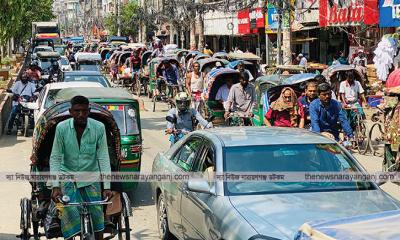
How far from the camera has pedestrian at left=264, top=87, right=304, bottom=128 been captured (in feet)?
38.8

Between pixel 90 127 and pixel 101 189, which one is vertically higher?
pixel 90 127

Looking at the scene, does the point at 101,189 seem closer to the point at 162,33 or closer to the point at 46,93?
the point at 46,93

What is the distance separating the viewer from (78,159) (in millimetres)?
6898

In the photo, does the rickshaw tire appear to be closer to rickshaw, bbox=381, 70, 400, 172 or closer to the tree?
rickshaw, bbox=381, 70, 400, 172

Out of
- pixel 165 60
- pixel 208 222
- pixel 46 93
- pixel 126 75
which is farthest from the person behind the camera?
pixel 126 75

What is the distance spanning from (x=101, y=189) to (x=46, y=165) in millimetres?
1267

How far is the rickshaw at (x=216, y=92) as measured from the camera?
60.2 ft

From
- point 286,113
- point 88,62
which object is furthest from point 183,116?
point 88,62

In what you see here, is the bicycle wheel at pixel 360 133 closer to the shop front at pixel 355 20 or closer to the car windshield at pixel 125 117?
the car windshield at pixel 125 117

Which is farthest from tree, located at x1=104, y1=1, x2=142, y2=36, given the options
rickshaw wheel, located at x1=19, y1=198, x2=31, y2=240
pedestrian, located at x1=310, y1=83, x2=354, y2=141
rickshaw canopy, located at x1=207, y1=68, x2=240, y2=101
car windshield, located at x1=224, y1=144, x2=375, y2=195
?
car windshield, located at x1=224, y1=144, x2=375, y2=195

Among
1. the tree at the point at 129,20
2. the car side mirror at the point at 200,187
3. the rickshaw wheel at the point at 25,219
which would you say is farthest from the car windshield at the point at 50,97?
the tree at the point at 129,20

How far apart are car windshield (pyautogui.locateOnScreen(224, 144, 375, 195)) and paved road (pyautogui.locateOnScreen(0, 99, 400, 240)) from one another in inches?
95.9

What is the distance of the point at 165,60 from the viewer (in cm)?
2623

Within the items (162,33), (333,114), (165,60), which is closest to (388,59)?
(165,60)
